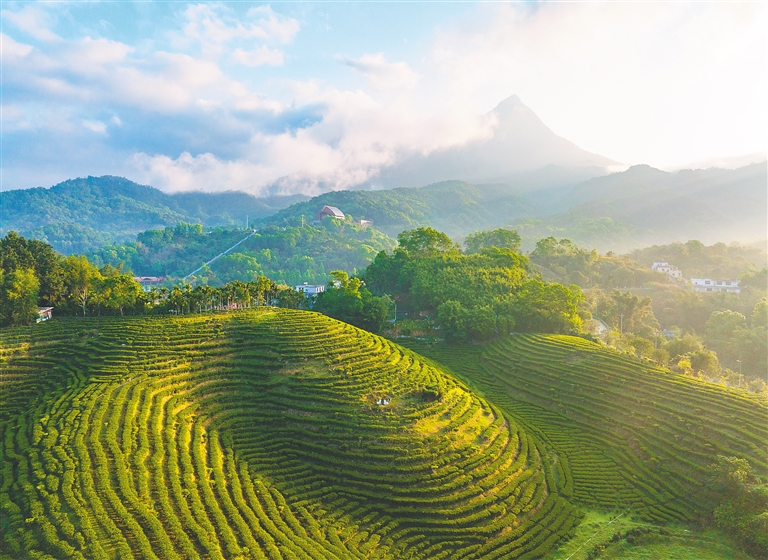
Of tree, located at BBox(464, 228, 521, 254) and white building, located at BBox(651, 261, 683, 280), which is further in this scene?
tree, located at BBox(464, 228, 521, 254)

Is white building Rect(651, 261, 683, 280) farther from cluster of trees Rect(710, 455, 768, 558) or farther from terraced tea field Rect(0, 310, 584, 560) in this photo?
cluster of trees Rect(710, 455, 768, 558)

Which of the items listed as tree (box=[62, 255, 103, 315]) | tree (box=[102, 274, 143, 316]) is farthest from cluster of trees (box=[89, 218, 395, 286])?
tree (box=[102, 274, 143, 316])

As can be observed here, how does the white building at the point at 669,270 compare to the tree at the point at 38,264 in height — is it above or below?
below

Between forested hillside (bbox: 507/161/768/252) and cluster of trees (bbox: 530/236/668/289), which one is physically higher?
forested hillside (bbox: 507/161/768/252)

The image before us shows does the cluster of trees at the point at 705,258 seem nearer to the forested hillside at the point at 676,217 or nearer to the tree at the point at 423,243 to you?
the forested hillside at the point at 676,217

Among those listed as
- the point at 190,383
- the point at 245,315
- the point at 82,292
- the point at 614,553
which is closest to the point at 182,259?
the point at 82,292

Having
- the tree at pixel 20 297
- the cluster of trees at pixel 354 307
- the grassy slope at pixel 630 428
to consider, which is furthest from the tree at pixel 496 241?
the tree at pixel 20 297
